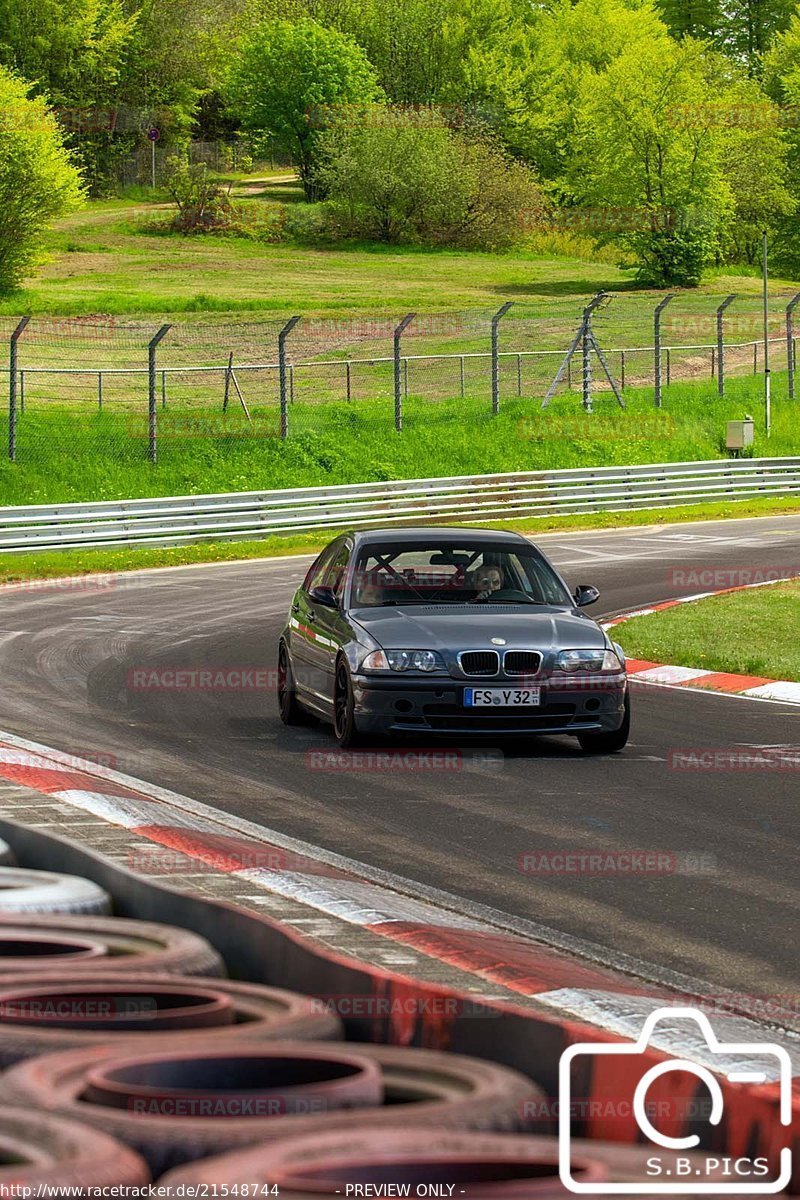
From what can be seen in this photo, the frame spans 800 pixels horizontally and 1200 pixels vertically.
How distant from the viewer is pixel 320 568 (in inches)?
529

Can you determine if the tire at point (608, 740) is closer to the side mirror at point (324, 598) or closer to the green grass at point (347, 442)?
the side mirror at point (324, 598)

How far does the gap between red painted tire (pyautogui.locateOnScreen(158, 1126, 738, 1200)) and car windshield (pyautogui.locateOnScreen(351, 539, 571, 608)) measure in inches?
372

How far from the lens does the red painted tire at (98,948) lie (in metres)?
4.32

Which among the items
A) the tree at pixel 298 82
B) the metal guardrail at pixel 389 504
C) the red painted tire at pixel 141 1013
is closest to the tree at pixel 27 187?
the metal guardrail at pixel 389 504

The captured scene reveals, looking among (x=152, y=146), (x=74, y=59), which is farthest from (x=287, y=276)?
(x=74, y=59)

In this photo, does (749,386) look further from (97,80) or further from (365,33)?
(365,33)

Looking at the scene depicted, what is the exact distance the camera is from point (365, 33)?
111 meters

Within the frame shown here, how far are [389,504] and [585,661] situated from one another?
Answer: 23.5 m

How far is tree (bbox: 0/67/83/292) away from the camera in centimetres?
5925

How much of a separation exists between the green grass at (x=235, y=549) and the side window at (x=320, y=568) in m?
14.1

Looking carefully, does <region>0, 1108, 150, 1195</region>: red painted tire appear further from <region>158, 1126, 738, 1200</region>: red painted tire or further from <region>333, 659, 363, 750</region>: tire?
<region>333, 659, 363, 750</region>: tire

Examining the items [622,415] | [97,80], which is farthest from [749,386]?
[97,80]

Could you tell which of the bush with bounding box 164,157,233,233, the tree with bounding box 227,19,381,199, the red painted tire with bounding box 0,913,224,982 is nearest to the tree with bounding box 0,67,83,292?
the bush with bounding box 164,157,233,233

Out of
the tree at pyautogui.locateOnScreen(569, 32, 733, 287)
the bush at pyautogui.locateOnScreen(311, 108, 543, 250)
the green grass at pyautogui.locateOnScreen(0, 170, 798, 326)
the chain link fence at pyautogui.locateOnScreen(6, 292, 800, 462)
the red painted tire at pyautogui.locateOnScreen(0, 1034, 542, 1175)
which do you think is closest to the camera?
the red painted tire at pyautogui.locateOnScreen(0, 1034, 542, 1175)
